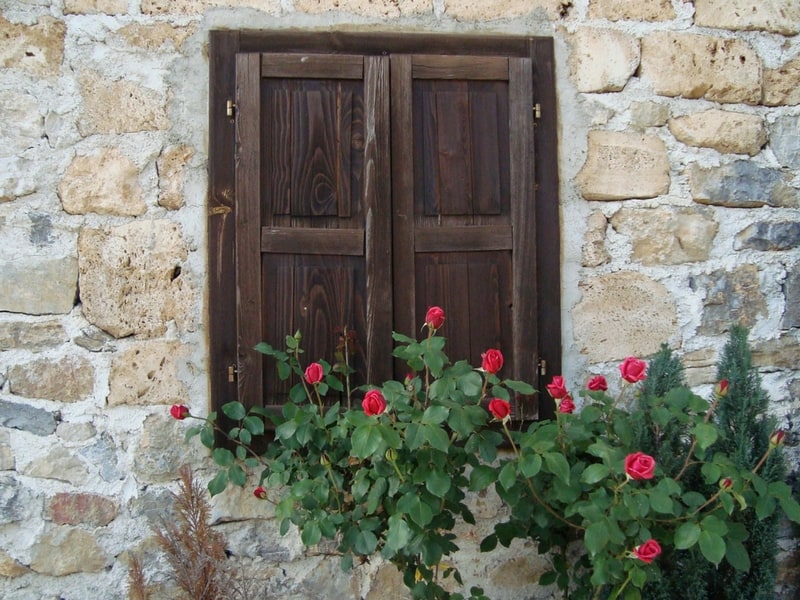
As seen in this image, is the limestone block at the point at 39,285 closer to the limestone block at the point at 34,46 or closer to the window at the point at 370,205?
the window at the point at 370,205

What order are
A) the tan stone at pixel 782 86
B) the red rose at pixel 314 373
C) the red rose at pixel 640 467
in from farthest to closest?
the tan stone at pixel 782 86, the red rose at pixel 314 373, the red rose at pixel 640 467

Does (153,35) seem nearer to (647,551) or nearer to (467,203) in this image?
(467,203)

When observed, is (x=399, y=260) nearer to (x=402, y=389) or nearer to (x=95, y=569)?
(x=402, y=389)

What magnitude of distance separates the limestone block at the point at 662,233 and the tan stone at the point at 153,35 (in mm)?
1603

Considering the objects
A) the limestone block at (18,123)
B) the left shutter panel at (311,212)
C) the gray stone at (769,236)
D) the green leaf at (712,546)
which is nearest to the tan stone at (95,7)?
the limestone block at (18,123)

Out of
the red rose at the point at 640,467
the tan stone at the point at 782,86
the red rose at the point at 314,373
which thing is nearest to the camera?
the red rose at the point at 640,467

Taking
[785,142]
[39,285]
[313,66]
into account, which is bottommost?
[39,285]

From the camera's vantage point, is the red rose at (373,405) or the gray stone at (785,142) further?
the gray stone at (785,142)

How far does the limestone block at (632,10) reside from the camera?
9.86 feet

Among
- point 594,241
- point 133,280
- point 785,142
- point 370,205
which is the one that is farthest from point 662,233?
point 133,280

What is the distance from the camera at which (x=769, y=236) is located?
305 centimetres

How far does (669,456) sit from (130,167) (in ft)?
6.44

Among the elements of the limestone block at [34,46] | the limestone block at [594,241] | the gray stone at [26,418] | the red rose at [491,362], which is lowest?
the gray stone at [26,418]

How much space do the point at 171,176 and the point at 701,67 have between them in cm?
188
